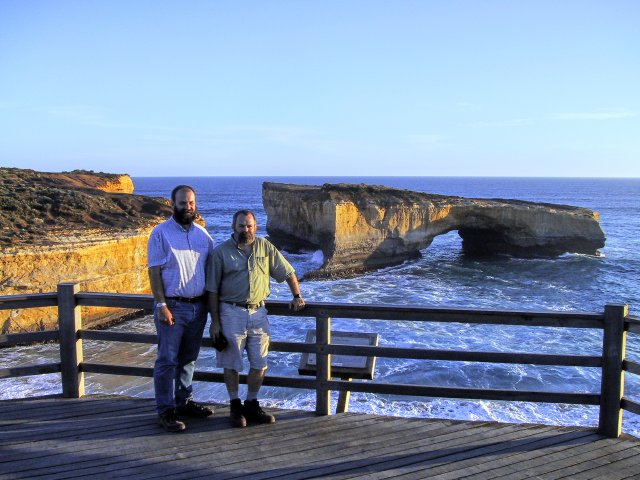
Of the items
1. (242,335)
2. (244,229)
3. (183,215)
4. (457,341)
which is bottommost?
(457,341)

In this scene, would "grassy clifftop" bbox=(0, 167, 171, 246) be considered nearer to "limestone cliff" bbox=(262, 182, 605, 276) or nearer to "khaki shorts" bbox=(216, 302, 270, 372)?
"limestone cliff" bbox=(262, 182, 605, 276)

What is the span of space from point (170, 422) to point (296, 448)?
110 centimetres

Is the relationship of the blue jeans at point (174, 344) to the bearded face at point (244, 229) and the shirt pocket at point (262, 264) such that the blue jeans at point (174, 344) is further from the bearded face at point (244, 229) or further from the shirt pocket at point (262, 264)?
the bearded face at point (244, 229)

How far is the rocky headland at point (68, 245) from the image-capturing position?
17203 millimetres

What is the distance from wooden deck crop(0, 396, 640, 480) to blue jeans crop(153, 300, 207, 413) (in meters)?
0.35

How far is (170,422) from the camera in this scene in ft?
14.6

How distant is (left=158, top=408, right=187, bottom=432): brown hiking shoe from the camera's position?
4422mm

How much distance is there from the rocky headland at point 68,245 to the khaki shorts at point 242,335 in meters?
14.5

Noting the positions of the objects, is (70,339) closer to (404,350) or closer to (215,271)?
(215,271)

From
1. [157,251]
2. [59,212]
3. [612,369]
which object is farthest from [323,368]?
[59,212]

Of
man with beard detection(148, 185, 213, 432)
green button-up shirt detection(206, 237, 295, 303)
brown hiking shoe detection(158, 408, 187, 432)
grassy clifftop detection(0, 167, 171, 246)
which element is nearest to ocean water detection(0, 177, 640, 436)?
green button-up shirt detection(206, 237, 295, 303)

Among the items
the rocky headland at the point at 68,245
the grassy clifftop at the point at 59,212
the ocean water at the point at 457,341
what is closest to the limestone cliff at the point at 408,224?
the ocean water at the point at 457,341

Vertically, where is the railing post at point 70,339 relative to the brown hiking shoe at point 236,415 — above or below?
above

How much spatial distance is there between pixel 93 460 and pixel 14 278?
1555 cm
